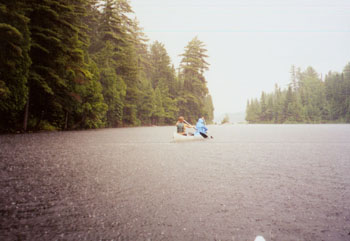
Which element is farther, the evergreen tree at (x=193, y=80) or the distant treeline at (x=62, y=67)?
the evergreen tree at (x=193, y=80)

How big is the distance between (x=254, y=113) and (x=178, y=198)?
410ft

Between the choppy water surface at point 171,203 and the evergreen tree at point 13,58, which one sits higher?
the evergreen tree at point 13,58

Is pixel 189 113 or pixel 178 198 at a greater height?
pixel 189 113

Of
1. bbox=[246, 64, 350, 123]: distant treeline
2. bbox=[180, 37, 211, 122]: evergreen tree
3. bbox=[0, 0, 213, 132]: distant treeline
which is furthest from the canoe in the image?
bbox=[246, 64, 350, 123]: distant treeline

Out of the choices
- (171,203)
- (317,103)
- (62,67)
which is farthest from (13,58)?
(317,103)

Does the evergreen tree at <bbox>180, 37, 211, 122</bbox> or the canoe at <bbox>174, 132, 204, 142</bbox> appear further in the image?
the evergreen tree at <bbox>180, 37, 211, 122</bbox>

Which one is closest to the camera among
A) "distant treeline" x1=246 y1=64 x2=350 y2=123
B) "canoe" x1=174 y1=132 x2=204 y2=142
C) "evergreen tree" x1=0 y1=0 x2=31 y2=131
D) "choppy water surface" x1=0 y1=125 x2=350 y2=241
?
"choppy water surface" x1=0 y1=125 x2=350 y2=241

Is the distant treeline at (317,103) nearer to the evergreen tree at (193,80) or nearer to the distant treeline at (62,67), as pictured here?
the evergreen tree at (193,80)

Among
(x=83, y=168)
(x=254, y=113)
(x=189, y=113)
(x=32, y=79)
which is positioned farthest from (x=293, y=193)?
(x=254, y=113)

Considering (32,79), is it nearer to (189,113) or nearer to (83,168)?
(83,168)

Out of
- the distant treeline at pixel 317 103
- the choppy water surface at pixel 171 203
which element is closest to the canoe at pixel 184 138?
the choppy water surface at pixel 171 203

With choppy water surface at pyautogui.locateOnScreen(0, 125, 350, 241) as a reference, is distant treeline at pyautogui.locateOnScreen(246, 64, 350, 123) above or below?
above

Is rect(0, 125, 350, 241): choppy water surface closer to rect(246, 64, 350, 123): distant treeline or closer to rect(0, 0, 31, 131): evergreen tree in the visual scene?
rect(0, 0, 31, 131): evergreen tree

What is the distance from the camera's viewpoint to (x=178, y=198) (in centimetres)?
407
